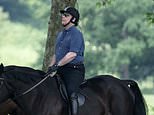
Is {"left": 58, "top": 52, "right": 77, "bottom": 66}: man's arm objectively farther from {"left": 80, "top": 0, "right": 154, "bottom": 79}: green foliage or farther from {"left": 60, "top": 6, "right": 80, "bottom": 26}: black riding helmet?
{"left": 80, "top": 0, "right": 154, "bottom": 79}: green foliage

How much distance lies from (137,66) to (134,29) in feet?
17.3

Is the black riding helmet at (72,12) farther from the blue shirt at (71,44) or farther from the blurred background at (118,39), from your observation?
the blurred background at (118,39)

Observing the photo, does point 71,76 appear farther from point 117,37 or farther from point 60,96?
point 117,37

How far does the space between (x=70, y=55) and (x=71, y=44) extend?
0.17 metres

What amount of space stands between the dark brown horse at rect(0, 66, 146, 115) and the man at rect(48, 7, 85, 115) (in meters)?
0.17

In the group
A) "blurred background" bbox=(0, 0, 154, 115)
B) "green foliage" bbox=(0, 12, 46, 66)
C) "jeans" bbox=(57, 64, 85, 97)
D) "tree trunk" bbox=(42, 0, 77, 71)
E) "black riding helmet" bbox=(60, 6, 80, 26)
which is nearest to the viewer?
"black riding helmet" bbox=(60, 6, 80, 26)

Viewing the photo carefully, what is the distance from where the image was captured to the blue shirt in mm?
9023

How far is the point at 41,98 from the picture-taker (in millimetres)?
8867

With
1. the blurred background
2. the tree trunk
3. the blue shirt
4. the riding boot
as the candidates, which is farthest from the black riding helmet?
the blurred background

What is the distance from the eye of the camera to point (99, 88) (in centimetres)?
962

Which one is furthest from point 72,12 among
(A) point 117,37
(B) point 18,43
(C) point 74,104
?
(B) point 18,43

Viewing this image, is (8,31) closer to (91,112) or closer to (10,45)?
(10,45)

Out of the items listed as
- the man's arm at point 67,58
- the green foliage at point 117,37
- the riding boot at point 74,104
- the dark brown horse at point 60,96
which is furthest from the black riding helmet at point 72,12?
the green foliage at point 117,37

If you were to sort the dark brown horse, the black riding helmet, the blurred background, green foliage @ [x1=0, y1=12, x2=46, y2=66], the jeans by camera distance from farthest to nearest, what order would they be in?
1. green foliage @ [x1=0, y1=12, x2=46, y2=66]
2. the blurred background
3. the jeans
4. the black riding helmet
5. the dark brown horse
